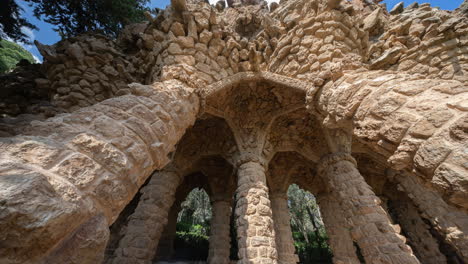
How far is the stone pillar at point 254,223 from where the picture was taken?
3.19 meters

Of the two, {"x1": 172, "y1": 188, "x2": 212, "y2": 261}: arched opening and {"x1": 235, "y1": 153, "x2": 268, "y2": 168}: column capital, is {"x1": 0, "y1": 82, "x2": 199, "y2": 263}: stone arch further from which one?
{"x1": 172, "y1": 188, "x2": 212, "y2": 261}: arched opening

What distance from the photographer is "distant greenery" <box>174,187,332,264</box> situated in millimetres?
10703

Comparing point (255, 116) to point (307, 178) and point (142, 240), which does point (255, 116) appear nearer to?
point (142, 240)

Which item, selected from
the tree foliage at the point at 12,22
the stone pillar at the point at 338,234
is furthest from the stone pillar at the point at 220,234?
the tree foliage at the point at 12,22

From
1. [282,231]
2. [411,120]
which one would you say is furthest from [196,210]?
[411,120]

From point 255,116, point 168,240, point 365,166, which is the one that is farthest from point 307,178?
point 168,240

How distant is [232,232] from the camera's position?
11570 mm

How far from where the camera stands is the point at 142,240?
3826mm

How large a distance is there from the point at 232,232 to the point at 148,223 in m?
8.73

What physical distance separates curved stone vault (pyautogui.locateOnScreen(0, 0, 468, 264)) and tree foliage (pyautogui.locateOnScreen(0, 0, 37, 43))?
86 centimetres

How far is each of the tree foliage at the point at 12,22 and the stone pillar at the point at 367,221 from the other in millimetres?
8024

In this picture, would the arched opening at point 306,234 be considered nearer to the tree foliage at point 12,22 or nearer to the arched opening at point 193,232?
the arched opening at point 193,232

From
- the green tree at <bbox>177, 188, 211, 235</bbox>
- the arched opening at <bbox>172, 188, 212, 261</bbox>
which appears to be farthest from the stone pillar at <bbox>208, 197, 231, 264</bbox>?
the green tree at <bbox>177, 188, 211, 235</bbox>

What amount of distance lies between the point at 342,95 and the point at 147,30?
4266 millimetres
